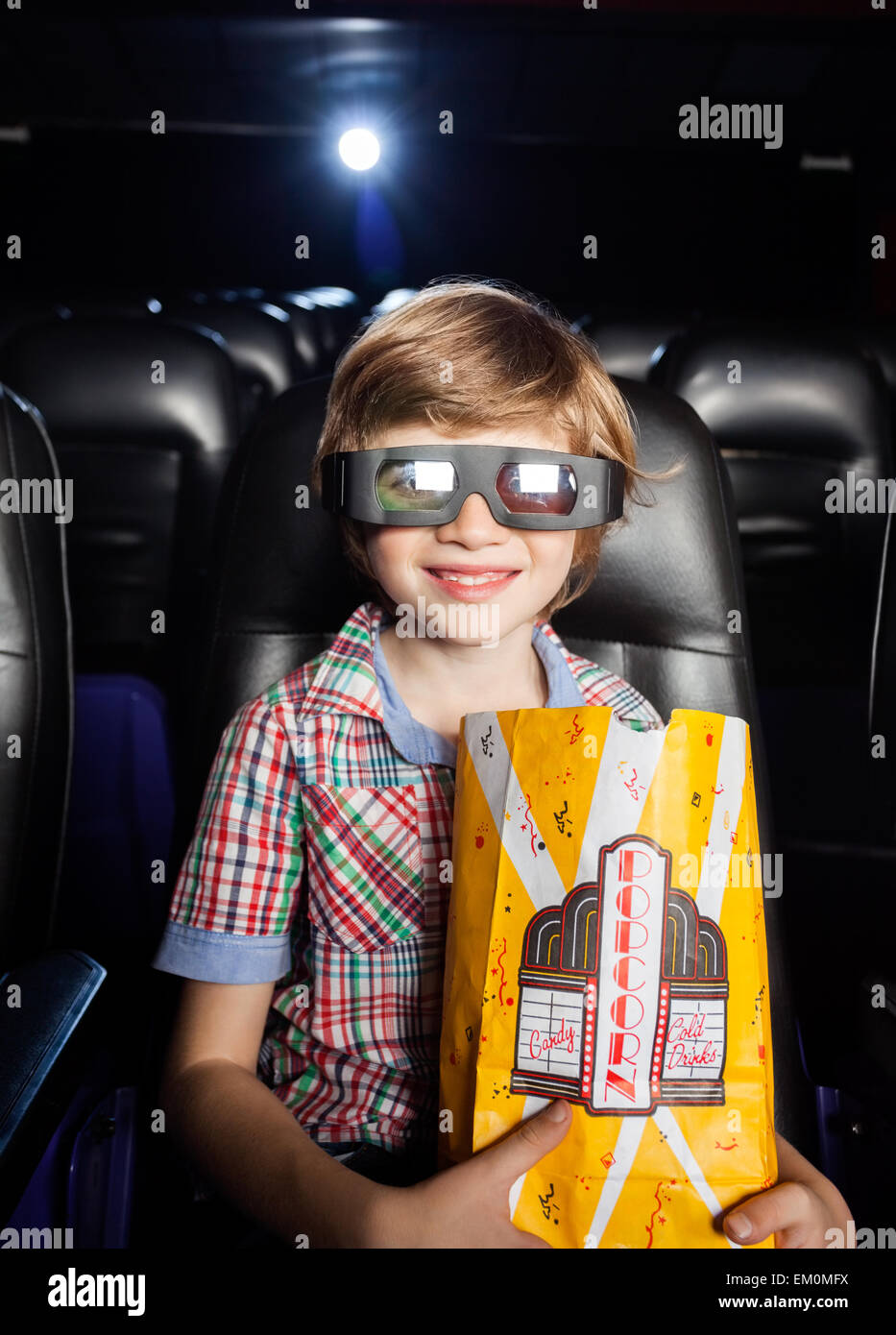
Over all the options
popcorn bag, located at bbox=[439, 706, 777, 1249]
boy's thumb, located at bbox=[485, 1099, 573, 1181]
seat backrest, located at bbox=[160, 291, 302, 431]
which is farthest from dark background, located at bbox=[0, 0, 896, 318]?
boy's thumb, located at bbox=[485, 1099, 573, 1181]

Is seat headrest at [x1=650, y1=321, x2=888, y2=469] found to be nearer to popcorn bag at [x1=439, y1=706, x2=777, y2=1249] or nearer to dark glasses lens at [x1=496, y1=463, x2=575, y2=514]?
dark glasses lens at [x1=496, y1=463, x2=575, y2=514]

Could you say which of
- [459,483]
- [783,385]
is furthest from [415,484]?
[783,385]

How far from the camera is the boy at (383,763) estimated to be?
792mm

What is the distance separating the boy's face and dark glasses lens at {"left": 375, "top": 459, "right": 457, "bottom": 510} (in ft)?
0.08

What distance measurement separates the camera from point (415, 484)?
785mm

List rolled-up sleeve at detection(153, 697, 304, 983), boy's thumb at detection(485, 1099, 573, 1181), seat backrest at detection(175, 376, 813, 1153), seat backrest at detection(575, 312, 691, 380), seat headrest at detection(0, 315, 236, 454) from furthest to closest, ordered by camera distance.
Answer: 1. seat backrest at detection(575, 312, 691, 380)
2. seat headrest at detection(0, 315, 236, 454)
3. seat backrest at detection(175, 376, 813, 1153)
4. rolled-up sleeve at detection(153, 697, 304, 983)
5. boy's thumb at detection(485, 1099, 573, 1181)

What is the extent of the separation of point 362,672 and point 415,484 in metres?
0.20

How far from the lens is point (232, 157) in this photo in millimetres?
6938

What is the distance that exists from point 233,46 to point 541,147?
1949 mm

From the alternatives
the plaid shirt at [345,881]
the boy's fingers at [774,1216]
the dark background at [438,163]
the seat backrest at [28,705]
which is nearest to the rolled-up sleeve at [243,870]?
the plaid shirt at [345,881]

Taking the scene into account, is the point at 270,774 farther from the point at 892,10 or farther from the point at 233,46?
the point at 233,46

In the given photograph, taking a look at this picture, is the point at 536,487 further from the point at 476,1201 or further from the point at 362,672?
the point at 476,1201

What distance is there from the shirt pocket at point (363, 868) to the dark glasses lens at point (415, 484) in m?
0.25

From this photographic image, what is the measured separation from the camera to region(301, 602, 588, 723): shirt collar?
0.89 m
